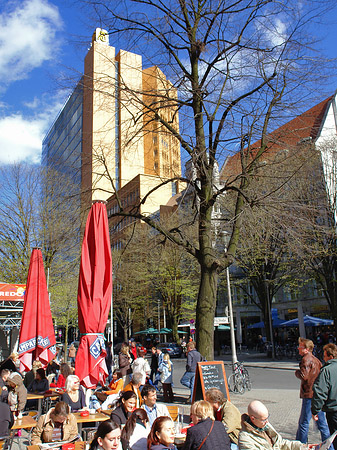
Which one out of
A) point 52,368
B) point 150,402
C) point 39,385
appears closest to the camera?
point 150,402

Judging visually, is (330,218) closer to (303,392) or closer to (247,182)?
(247,182)

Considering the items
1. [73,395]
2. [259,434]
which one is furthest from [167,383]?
[259,434]

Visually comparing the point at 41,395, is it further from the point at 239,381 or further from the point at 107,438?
the point at 239,381

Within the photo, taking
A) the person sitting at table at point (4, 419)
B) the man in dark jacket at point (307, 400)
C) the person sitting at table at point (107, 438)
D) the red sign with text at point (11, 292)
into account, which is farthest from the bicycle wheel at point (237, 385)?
the person sitting at table at point (107, 438)

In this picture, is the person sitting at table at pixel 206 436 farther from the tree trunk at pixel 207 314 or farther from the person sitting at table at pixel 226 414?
the tree trunk at pixel 207 314

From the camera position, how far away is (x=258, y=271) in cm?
2681

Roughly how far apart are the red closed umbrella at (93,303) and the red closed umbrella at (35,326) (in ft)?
11.8

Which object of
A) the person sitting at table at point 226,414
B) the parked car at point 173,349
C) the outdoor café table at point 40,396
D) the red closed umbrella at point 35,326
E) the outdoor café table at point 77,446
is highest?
the red closed umbrella at point 35,326

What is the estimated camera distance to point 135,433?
4.79 m

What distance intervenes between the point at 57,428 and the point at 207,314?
4.40m

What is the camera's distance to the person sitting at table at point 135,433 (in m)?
4.69

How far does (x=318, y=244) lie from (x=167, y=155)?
15.0 m

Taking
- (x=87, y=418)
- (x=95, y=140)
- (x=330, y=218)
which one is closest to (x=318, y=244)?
(x=330, y=218)

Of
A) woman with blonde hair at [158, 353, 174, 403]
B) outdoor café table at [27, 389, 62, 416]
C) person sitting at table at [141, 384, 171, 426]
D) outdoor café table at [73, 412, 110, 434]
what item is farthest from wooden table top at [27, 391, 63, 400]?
person sitting at table at [141, 384, 171, 426]
